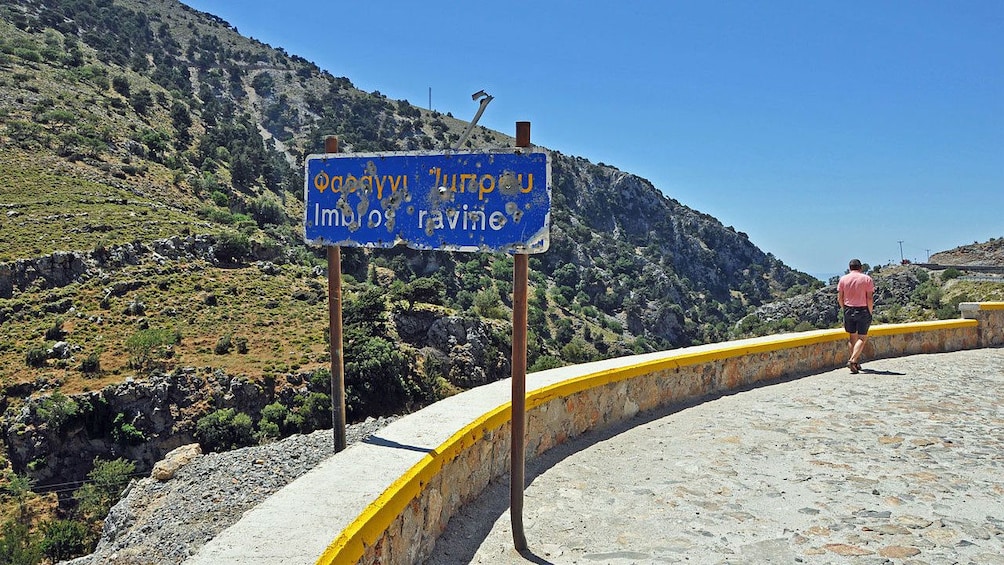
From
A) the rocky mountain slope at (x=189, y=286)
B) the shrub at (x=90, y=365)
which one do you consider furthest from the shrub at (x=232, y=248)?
the shrub at (x=90, y=365)

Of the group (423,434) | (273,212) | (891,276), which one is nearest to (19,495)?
(423,434)

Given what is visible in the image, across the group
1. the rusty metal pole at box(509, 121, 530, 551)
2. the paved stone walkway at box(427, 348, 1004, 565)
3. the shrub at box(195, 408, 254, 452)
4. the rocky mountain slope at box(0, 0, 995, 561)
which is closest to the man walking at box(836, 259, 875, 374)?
the paved stone walkway at box(427, 348, 1004, 565)

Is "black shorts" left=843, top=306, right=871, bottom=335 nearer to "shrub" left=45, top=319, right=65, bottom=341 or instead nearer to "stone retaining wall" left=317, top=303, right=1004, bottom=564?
"stone retaining wall" left=317, top=303, right=1004, bottom=564

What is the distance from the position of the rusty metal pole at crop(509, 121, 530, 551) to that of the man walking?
6.55 m

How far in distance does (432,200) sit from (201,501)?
5535 mm

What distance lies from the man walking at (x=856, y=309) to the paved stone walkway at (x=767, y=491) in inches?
70.7

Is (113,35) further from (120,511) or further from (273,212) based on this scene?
(120,511)

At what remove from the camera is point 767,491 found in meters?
4.29

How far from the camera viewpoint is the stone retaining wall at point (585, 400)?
274cm

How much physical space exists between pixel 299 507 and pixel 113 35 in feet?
335

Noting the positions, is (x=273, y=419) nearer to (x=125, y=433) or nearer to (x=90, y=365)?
(x=125, y=433)

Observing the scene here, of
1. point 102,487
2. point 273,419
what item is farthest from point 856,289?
point 273,419

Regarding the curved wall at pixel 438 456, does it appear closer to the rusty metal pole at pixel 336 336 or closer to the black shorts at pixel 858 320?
the rusty metal pole at pixel 336 336

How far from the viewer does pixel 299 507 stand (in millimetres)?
2650
